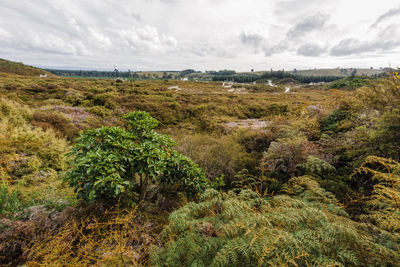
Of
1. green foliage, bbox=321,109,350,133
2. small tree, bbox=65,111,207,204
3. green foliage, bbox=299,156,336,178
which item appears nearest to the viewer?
small tree, bbox=65,111,207,204

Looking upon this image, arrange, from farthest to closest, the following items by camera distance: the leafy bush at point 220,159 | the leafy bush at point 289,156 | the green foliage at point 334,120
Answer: the green foliage at point 334,120
the leafy bush at point 220,159
the leafy bush at point 289,156

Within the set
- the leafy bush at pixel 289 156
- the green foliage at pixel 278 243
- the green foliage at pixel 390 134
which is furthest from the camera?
the leafy bush at pixel 289 156

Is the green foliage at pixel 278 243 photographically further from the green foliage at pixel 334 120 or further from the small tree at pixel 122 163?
the green foliage at pixel 334 120

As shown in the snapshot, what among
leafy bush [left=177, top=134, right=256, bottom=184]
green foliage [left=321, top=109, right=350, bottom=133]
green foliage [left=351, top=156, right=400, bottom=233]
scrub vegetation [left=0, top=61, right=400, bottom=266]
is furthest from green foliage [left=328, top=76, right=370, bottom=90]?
green foliage [left=351, top=156, right=400, bottom=233]

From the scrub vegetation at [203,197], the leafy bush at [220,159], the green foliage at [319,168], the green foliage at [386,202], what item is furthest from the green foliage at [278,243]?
the leafy bush at [220,159]

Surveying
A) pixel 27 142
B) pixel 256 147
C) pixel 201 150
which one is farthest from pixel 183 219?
pixel 27 142

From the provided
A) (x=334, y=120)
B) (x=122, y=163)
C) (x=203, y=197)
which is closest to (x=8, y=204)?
(x=122, y=163)

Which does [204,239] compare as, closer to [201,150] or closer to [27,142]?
[201,150]

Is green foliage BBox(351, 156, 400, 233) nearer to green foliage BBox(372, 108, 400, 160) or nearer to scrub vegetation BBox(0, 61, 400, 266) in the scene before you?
scrub vegetation BBox(0, 61, 400, 266)
